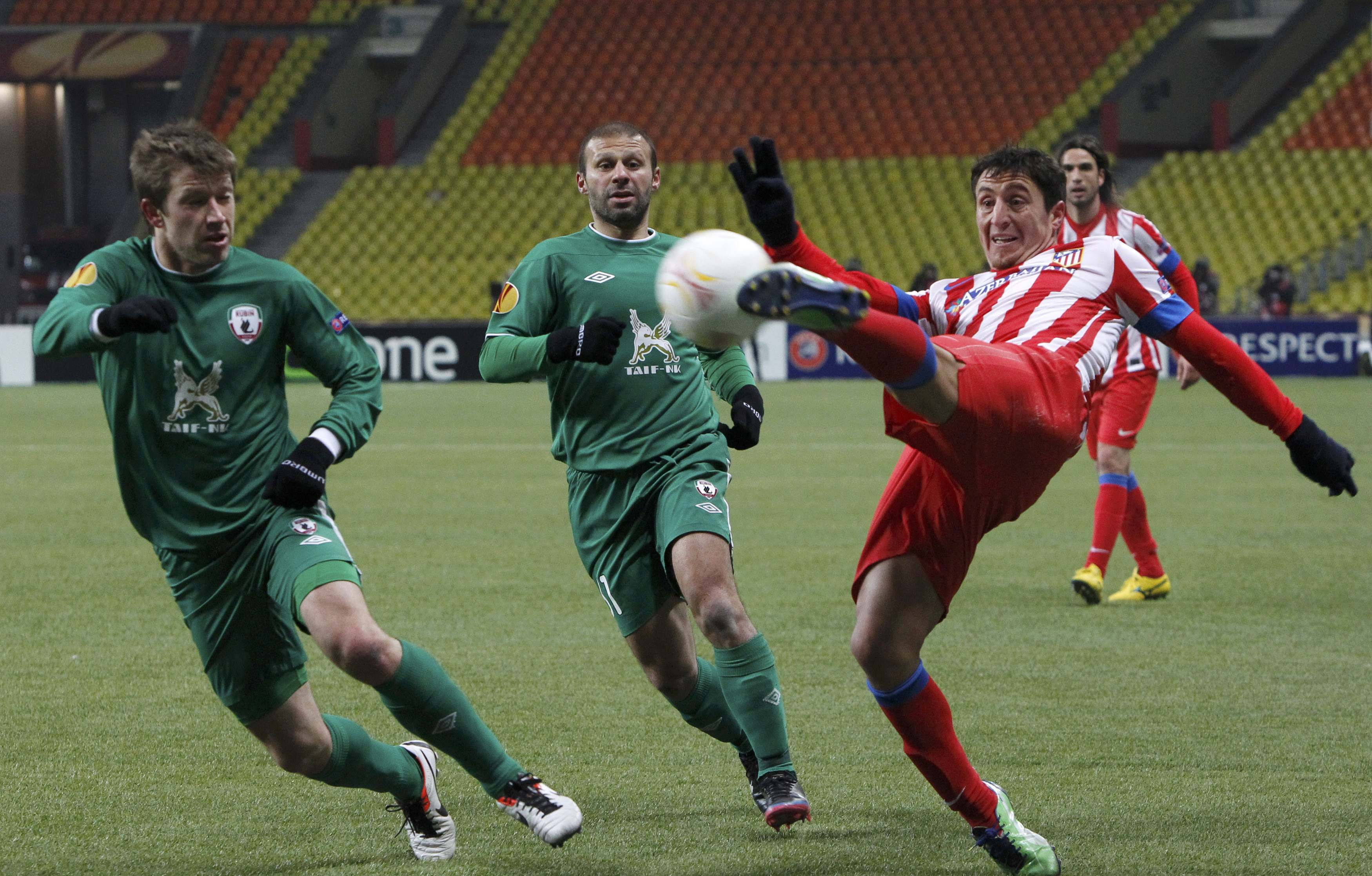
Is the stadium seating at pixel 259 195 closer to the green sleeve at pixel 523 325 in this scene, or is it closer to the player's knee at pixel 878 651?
the green sleeve at pixel 523 325


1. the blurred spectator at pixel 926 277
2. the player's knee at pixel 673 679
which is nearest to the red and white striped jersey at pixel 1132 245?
the player's knee at pixel 673 679

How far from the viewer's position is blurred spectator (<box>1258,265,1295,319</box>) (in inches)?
845

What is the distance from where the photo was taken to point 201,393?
368 centimetres

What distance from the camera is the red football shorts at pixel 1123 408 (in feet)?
24.5

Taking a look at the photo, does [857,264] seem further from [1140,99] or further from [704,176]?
[1140,99]

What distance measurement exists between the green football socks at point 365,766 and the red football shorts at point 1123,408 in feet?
14.9

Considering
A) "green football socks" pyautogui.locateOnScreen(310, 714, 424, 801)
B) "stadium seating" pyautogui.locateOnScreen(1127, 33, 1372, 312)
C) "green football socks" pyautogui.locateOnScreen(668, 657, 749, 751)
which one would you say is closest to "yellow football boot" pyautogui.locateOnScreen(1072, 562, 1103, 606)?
"green football socks" pyautogui.locateOnScreen(668, 657, 749, 751)

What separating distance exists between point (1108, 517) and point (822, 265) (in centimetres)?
409

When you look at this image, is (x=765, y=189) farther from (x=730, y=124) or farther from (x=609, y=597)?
(x=730, y=124)

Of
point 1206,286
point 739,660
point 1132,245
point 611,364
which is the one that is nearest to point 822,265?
point 611,364

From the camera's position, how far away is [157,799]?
4.33m

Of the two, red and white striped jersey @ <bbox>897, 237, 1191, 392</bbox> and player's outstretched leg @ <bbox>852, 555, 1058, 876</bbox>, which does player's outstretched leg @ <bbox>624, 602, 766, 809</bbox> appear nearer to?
player's outstretched leg @ <bbox>852, 555, 1058, 876</bbox>

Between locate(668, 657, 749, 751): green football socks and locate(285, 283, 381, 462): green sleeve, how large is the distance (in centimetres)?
118

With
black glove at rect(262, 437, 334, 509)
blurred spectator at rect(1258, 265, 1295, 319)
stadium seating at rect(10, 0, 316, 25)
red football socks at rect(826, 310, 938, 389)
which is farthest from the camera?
stadium seating at rect(10, 0, 316, 25)
